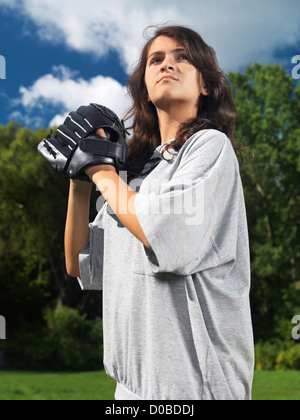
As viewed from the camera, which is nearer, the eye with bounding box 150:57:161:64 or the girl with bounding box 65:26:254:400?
the girl with bounding box 65:26:254:400

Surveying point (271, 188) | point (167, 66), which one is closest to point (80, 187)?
point (167, 66)

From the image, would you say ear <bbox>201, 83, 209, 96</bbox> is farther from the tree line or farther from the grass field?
the tree line

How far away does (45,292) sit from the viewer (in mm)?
21266

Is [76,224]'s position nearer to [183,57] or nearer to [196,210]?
[196,210]

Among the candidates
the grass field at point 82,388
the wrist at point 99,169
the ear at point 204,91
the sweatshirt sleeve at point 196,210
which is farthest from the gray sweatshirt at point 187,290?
the grass field at point 82,388

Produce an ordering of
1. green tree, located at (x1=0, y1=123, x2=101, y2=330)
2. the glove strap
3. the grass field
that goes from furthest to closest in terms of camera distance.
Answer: green tree, located at (x1=0, y1=123, x2=101, y2=330) < the grass field < the glove strap

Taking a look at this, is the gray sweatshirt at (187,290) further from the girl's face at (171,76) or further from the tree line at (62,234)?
the tree line at (62,234)

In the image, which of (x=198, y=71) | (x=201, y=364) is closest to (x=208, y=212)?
(x=201, y=364)

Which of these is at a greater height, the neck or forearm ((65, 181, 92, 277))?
the neck

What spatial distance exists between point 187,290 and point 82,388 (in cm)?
1069

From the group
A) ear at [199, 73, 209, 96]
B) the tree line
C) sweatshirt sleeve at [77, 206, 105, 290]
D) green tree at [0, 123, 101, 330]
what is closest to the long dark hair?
ear at [199, 73, 209, 96]

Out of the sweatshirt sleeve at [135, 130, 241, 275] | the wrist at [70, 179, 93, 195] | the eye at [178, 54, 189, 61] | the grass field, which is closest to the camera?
the sweatshirt sleeve at [135, 130, 241, 275]

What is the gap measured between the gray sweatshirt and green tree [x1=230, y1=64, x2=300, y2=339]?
18.8m

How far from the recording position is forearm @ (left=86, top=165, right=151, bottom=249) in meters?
1.30
